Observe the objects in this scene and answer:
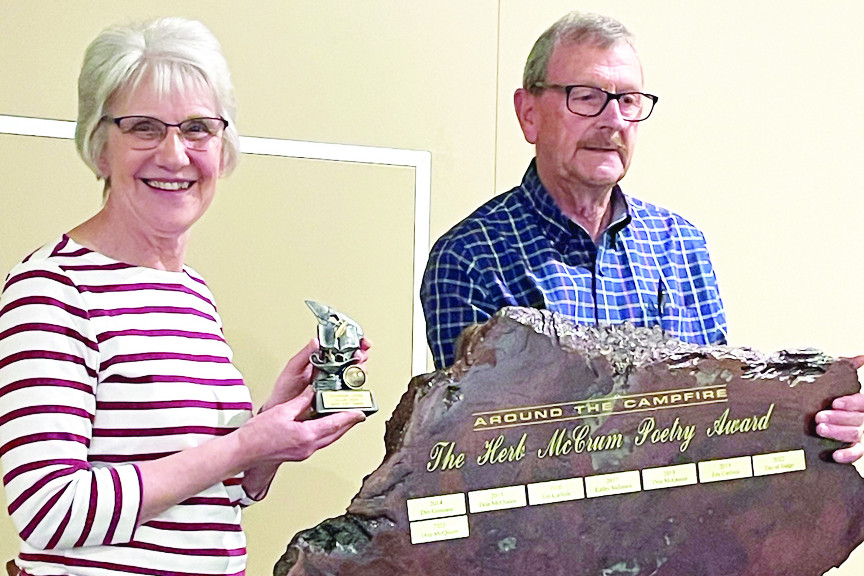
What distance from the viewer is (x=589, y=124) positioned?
5.96 ft

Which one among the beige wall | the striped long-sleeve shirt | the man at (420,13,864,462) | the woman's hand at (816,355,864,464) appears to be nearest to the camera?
the striped long-sleeve shirt

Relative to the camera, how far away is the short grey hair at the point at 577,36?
71.9 inches

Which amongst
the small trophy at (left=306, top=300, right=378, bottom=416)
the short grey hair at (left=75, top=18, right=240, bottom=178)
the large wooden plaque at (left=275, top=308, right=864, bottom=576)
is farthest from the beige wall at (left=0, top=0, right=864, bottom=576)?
the large wooden plaque at (left=275, top=308, right=864, bottom=576)

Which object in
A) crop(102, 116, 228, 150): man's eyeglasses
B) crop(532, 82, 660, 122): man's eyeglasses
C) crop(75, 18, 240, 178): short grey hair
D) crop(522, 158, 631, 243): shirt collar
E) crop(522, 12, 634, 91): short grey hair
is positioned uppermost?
crop(522, 12, 634, 91): short grey hair

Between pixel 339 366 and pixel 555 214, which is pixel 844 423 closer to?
pixel 555 214

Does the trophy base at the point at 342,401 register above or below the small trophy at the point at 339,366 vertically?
below

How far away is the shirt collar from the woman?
17.4 inches

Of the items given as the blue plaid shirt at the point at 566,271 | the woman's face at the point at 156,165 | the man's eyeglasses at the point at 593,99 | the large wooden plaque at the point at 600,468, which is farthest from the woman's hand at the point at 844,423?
the woman's face at the point at 156,165

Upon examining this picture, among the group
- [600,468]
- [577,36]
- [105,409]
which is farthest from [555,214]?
[105,409]

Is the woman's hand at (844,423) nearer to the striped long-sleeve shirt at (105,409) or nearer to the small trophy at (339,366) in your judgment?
the small trophy at (339,366)

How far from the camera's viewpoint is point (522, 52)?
256 centimetres

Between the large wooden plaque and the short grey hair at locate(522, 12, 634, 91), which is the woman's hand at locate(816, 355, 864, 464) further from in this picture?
the short grey hair at locate(522, 12, 634, 91)

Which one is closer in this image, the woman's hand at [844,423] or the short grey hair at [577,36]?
the woman's hand at [844,423]

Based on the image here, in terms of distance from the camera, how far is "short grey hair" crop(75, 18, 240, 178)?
1.47 metres
